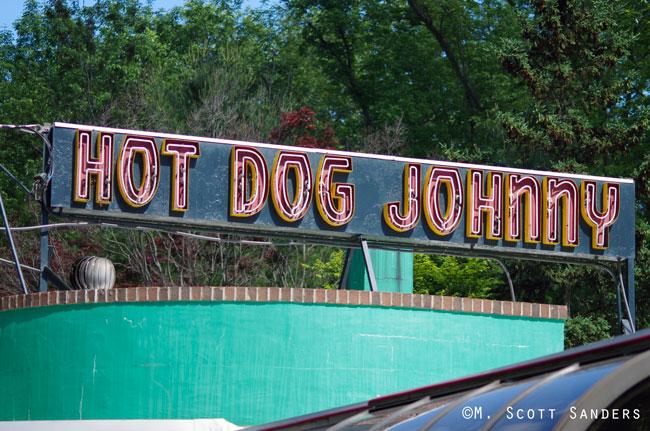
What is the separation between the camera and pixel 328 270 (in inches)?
1001

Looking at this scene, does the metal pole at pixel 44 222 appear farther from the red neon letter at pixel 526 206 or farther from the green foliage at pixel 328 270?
the green foliage at pixel 328 270

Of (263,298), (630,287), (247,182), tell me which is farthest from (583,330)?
(263,298)

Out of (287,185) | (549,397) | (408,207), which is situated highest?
(287,185)

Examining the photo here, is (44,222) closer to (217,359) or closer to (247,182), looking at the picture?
(247,182)

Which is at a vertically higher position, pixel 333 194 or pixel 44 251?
pixel 333 194

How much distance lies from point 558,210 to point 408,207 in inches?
106

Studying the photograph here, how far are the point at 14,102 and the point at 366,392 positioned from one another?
88.6 feet

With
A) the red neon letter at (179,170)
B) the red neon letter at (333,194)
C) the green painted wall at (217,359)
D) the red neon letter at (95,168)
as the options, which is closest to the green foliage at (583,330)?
the red neon letter at (333,194)

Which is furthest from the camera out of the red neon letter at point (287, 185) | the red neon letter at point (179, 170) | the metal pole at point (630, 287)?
the metal pole at point (630, 287)

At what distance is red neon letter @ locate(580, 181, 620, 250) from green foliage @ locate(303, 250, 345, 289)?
34.7 ft

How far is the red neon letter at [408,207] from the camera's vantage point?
13508 millimetres

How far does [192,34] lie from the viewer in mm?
40531

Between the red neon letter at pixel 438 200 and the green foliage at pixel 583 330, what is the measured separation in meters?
11.2

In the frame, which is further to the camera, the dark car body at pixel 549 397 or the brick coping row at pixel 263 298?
the brick coping row at pixel 263 298
